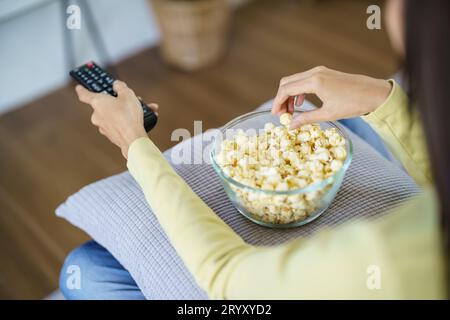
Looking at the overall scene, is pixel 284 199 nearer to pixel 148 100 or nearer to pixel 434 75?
pixel 434 75

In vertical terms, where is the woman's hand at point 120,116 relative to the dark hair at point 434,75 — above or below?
below

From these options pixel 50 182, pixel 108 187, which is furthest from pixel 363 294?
pixel 50 182

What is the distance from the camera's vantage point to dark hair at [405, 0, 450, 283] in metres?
0.52

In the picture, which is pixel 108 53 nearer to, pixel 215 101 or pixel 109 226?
pixel 215 101

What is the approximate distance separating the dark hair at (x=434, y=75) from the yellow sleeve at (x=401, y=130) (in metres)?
0.32

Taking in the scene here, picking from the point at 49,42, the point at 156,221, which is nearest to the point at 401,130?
the point at 156,221

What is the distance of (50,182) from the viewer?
1.75m

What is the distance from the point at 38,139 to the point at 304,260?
1525 mm

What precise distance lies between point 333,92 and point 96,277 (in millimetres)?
580

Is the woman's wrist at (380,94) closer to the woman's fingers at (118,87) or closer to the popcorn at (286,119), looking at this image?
the popcorn at (286,119)

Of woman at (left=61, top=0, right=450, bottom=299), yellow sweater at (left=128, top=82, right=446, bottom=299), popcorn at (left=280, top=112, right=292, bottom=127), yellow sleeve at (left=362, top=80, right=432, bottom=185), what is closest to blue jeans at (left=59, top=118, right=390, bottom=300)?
woman at (left=61, top=0, right=450, bottom=299)

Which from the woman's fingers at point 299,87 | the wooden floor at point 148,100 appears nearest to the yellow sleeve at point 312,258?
the woman's fingers at point 299,87

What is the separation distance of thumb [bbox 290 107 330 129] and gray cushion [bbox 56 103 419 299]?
0.15 metres

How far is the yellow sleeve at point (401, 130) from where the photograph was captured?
2.93ft
